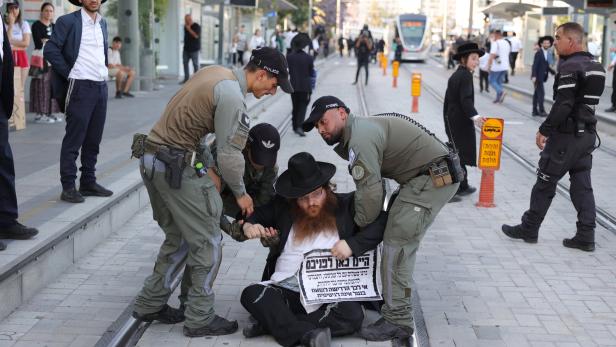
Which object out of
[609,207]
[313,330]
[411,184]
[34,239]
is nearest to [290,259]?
[313,330]

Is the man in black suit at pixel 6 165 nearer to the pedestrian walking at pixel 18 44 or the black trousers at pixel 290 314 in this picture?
the black trousers at pixel 290 314

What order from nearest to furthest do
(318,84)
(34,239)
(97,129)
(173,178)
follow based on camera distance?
(173,178) → (34,239) → (97,129) → (318,84)

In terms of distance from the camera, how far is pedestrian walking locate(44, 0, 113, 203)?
7211mm

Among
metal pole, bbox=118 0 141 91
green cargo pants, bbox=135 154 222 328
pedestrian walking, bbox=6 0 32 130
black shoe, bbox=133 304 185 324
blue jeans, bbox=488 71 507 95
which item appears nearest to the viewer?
green cargo pants, bbox=135 154 222 328

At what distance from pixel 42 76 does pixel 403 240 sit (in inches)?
394

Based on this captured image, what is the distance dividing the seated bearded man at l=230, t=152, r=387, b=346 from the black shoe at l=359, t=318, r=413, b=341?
9 centimetres

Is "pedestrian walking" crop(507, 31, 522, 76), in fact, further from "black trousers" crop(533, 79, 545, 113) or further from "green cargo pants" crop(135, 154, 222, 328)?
"green cargo pants" crop(135, 154, 222, 328)

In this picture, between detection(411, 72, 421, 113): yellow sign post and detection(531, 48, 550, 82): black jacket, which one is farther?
detection(411, 72, 421, 113): yellow sign post

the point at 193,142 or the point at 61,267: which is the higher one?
the point at 193,142

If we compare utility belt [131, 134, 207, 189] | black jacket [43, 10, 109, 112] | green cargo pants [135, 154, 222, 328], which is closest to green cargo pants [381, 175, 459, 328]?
green cargo pants [135, 154, 222, 328]

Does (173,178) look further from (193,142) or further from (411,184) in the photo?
(411,184)

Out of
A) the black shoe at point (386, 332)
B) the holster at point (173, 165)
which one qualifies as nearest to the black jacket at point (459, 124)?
the black shoe at point (386, 332)

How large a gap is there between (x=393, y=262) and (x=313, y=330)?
0.63 metres

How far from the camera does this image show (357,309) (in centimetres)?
519
